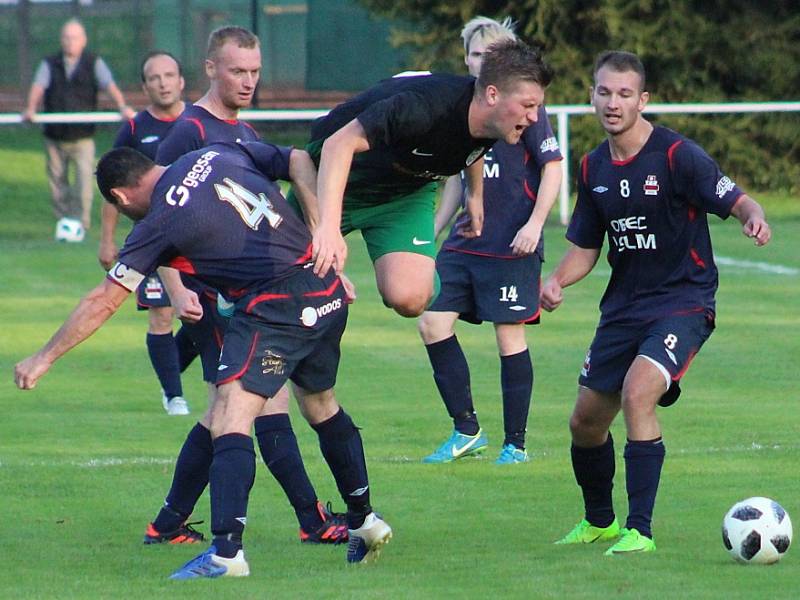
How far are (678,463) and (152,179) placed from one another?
319 centimetres

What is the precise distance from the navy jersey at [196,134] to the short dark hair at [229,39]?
261mm

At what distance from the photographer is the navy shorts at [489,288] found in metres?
8.31

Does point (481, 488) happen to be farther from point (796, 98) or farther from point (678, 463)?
point (796, 98)

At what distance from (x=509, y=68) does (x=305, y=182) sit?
86cm

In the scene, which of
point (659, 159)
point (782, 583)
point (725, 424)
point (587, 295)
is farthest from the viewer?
point (587, 295)

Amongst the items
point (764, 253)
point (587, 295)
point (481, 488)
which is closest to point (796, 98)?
point (764, 253)

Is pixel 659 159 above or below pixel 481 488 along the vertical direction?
above

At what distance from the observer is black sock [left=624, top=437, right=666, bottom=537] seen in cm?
595

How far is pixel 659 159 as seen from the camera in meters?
6.18

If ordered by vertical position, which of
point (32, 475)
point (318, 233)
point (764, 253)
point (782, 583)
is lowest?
point (764, 253)

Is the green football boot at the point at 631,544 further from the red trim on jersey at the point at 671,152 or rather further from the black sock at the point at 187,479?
the black sock at the point at 187,479

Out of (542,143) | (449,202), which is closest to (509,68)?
(542,143)

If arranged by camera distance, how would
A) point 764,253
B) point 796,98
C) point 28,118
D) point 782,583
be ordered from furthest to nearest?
point 796,98 < point 28,118 < point 764,253 < point 782,583

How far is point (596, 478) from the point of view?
6.26 metres
